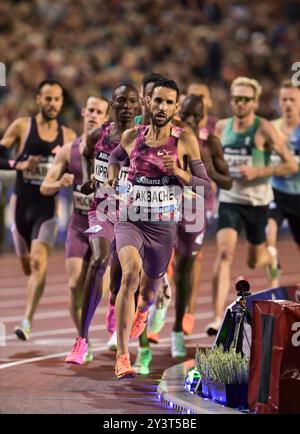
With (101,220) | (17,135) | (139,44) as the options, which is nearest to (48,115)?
(17,135)

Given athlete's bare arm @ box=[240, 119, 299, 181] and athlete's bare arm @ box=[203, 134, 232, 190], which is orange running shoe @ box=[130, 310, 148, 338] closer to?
athlete's bare arm @ box=[203, 134, 232, 190]

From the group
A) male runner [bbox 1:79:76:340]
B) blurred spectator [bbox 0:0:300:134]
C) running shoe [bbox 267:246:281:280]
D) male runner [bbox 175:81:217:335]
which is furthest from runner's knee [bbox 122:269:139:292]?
blurred spectator [bbox 0:0:300:134]

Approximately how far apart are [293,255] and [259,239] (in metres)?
7.31

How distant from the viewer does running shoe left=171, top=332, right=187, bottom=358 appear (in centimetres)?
1293

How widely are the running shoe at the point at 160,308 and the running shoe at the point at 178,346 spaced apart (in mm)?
199

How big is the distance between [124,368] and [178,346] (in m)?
2.56

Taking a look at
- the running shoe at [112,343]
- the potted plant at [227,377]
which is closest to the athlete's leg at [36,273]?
the running shoe at [112,343]

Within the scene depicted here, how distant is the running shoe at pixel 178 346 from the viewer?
1293cm

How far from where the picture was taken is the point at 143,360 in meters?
12.1

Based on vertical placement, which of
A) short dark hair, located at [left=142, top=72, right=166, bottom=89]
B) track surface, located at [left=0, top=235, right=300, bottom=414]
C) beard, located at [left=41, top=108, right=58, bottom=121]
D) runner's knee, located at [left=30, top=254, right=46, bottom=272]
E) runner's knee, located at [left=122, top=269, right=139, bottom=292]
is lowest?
track surface, located at [left=0, top=235, right=300, bottom=414]

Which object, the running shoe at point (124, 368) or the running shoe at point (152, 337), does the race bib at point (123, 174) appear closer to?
the running shoe at point (124, 368)

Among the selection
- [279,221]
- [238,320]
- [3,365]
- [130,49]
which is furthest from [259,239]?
[130,49]

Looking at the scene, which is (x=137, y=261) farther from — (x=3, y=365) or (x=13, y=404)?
(x=3, y=365)

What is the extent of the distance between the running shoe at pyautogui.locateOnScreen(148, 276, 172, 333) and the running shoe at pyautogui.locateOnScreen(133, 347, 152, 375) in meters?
0.93
